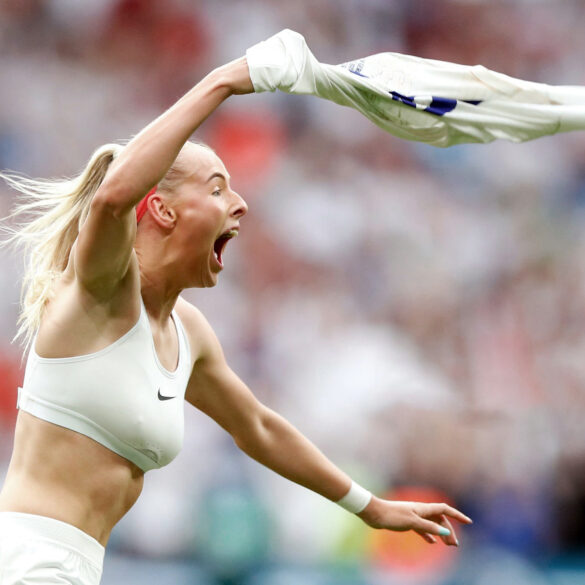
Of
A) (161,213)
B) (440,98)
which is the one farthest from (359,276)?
(440,98)

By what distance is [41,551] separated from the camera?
256 cm

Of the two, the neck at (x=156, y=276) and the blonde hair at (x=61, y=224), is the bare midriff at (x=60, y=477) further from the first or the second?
the neck at (x=156, y=276)

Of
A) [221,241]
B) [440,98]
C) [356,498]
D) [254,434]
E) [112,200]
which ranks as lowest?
[356,498]

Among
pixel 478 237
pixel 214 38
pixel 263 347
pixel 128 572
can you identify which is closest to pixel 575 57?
pixel 478 237

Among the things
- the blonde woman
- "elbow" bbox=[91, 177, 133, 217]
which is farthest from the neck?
"elbow" bbox=[91, 177, 133, 217]

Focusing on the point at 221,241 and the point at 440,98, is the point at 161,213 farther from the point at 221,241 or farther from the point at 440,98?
the point at 440,98

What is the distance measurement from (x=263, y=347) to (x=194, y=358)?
2.74m

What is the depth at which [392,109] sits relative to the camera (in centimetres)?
257

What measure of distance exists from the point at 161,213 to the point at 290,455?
96 centimetres

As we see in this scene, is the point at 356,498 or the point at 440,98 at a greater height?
the point at 440,98

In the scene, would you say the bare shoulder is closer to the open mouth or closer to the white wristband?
the open mouth

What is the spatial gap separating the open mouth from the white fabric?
63 centimetres

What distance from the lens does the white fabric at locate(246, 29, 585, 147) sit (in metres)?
2.52

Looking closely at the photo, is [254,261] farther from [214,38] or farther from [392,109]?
[392,109]
